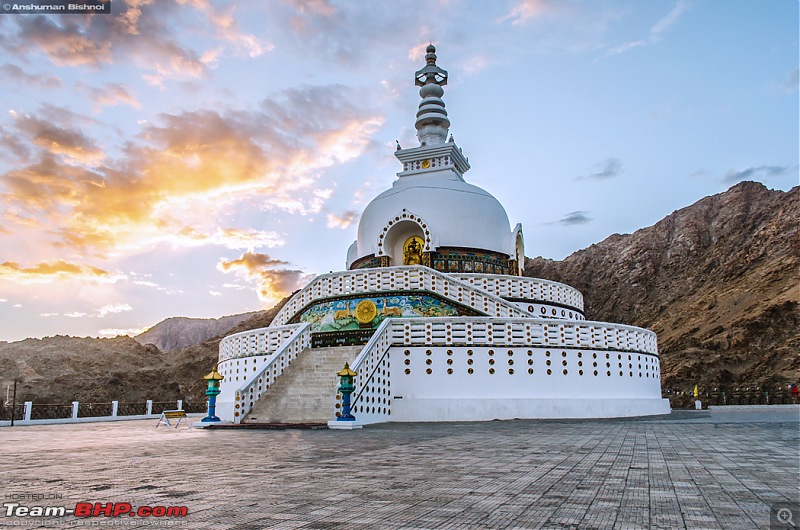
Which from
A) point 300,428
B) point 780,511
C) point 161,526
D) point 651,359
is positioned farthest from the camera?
point 651,359

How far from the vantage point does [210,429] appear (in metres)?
16.5

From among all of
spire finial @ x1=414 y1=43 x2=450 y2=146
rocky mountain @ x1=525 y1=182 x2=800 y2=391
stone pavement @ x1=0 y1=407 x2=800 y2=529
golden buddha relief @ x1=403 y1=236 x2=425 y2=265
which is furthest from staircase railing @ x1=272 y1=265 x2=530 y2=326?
rocky mountain @ x1=525 y1=182 x2=800 y2=391

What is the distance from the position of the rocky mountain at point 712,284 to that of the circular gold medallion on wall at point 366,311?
30968 mm

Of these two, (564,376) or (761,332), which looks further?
(761,332)

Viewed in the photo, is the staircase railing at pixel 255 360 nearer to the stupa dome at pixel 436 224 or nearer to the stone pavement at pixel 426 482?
the stone pavement at pixel 426 482

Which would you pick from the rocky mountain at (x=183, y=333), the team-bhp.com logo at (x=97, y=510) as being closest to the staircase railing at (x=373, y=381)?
the team-bhp.com logo at (x=97, y=510)

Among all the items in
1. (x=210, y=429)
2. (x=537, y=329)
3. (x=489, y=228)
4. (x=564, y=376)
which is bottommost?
(x=210, y=429)

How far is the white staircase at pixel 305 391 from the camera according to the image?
17.4m

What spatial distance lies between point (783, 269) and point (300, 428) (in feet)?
171

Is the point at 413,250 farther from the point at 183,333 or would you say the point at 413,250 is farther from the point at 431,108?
the point at 183,333

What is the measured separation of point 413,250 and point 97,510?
2519cm

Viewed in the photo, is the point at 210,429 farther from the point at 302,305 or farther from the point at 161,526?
the point at 161,526

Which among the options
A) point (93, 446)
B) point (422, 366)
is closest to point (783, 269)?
point (422, 366)

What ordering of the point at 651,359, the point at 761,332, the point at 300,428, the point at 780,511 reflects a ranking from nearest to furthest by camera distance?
the point at 780,511 < the point at 300,428 < the point at 651,359 < the point at 761,332
